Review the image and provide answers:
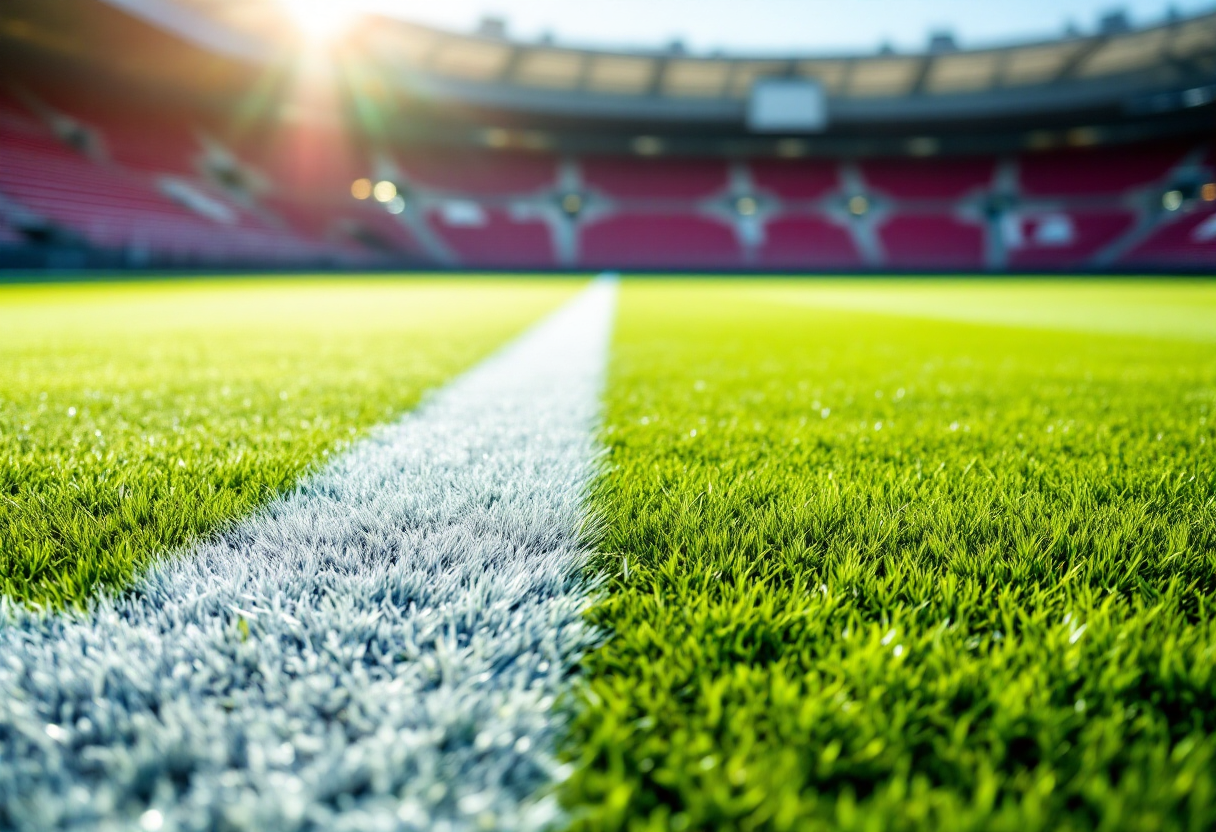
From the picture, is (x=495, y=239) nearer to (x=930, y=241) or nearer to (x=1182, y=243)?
(x=930, y=241)

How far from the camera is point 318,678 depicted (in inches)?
27.4

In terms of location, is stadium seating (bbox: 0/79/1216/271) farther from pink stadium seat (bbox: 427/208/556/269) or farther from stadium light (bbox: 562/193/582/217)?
stadium light (bbox: 562/193/582/217)

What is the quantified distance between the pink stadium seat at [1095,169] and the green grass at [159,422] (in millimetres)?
33836

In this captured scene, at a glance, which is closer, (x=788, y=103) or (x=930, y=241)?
(x=788, y=103)

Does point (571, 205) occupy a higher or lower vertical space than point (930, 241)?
higher

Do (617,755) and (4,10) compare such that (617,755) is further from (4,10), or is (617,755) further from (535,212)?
(535,212)

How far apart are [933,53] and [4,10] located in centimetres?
2856

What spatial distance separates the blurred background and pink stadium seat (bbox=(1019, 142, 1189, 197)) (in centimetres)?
10

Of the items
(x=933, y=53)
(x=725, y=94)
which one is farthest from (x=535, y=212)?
(x=933, y=53)

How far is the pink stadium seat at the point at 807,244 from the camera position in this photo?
30.2 metres

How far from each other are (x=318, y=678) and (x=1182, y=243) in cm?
3543

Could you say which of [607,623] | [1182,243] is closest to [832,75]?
[1182,243]

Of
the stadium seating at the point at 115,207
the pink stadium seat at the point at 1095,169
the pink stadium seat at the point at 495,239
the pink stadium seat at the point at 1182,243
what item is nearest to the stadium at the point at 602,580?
the stadium seating at the point at 115,207

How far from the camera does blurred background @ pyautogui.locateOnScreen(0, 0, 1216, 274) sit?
19.5 m
